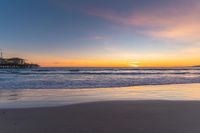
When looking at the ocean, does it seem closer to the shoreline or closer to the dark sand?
the shoreline

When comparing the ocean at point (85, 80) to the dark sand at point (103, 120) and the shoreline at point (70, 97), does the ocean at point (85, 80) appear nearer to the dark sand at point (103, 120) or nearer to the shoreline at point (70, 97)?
the shoreline at point (70, 97)

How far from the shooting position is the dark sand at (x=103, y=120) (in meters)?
5.39

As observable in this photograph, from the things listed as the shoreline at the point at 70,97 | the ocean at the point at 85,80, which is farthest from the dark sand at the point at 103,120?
the ocean at the point at 85,80

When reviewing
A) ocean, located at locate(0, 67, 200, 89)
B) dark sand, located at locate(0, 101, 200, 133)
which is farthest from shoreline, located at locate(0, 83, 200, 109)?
ocean, located at locate(0, 67, 200, 89)

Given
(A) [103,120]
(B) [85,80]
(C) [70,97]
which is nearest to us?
(A) [103,120]

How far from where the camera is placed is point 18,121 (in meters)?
6.29

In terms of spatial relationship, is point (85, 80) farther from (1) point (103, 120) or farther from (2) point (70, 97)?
(1) point (103, 120)

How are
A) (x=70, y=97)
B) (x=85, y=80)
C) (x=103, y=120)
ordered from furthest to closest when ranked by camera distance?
(x=85, y=80)
(x=70, y=97)
(x=103, y=120)

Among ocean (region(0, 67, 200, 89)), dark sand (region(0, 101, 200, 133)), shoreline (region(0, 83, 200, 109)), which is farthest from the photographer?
ocean (region(0, 67, 200, 89))

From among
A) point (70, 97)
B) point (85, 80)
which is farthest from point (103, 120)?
point (85, 80)

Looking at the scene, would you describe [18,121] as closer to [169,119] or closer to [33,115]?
[33,115]

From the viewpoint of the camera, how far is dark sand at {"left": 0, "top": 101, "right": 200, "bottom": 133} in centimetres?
539

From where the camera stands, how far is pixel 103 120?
6.30m

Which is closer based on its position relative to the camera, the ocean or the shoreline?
the shoreline
